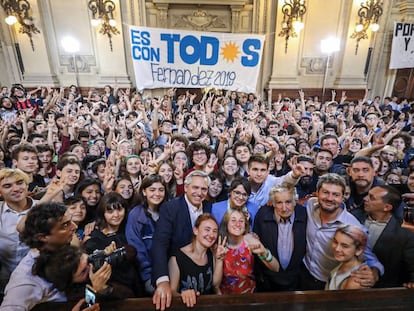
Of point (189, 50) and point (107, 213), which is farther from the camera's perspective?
point (189, 50)

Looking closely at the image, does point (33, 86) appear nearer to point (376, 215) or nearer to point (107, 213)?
point (107, 213)

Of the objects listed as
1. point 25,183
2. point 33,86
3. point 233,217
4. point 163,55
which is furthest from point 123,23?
point 233,217

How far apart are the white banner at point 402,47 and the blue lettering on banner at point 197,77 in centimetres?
627

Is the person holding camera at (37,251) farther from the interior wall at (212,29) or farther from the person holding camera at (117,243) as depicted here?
the interior wall at (212,29)

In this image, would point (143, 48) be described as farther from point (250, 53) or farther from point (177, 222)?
point (177, 222)

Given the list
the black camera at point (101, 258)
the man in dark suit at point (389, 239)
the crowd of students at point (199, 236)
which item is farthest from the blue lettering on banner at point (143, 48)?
the man in dark suit at point (389, 239)

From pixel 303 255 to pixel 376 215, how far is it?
57 cm

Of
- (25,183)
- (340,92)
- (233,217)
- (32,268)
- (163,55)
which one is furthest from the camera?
(340,92)

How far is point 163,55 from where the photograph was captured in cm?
580

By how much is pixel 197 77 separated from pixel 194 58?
466 mm

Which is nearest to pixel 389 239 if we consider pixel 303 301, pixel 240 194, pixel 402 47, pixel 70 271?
pixel 303 301

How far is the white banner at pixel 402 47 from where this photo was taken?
26.0 feet

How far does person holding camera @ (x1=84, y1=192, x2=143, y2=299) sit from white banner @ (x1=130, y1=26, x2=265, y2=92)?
15.2 ft

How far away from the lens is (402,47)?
810 cm
